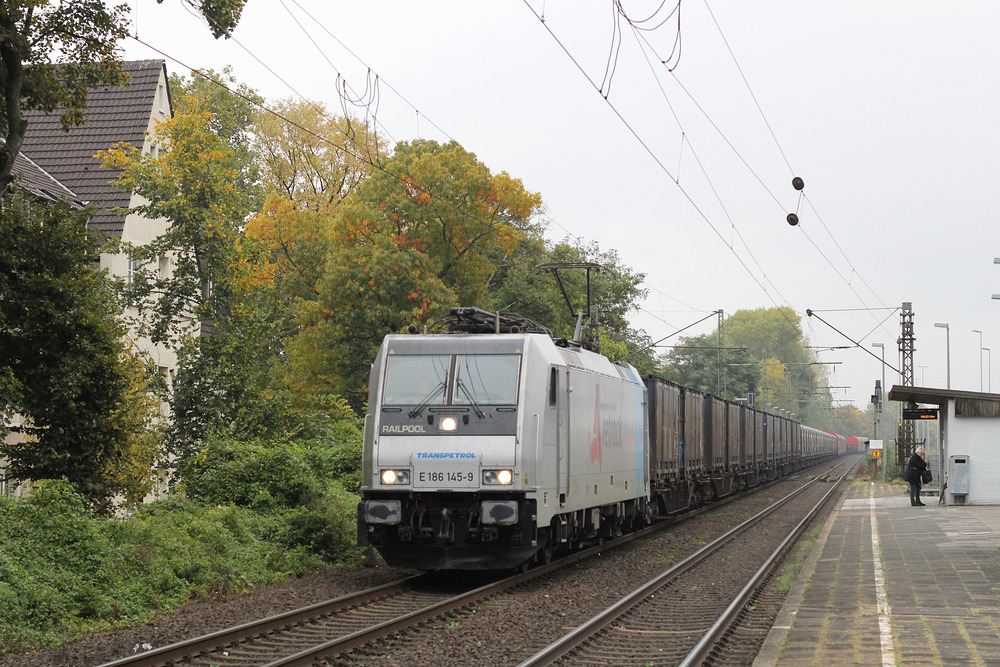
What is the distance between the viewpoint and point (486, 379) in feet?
44.2

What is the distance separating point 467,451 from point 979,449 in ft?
64.7

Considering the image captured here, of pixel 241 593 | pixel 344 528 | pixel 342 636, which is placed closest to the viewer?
pixel 342 636

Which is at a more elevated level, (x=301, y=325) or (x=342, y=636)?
(x=301, y=325)

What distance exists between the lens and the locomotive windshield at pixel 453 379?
13383mm

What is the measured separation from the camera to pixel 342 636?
970cm

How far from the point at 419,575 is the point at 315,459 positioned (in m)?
5.23

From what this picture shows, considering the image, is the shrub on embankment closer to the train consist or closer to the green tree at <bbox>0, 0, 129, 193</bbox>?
the train consist

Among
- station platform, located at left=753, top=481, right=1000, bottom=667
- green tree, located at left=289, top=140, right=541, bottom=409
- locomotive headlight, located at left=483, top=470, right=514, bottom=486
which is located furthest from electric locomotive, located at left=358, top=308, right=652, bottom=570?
green tree, located at left=289, top=140, right=541, bottom=409

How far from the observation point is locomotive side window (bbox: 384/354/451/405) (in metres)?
13.5

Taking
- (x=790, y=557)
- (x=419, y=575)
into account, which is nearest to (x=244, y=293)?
(x=419, y=575)

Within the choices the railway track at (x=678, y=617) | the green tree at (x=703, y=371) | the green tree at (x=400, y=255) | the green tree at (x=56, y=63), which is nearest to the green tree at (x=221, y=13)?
the green tree at (x=56, y=63)

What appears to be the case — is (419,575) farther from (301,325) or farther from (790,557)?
(301,325)

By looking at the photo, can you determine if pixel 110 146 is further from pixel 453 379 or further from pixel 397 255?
pixel 453 379

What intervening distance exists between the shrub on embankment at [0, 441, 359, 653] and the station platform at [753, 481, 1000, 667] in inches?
241
